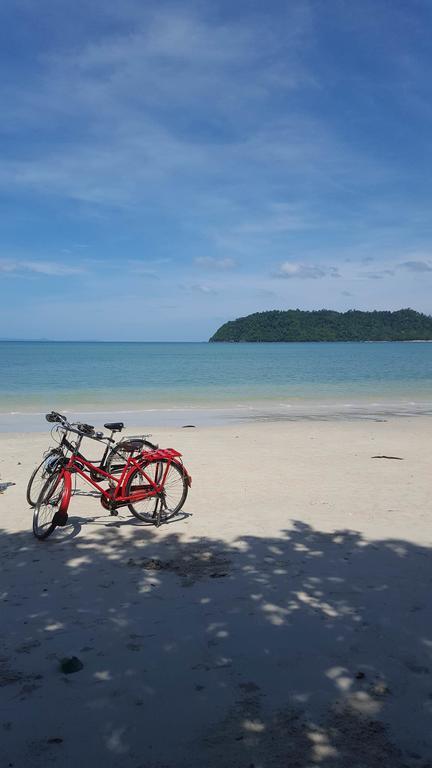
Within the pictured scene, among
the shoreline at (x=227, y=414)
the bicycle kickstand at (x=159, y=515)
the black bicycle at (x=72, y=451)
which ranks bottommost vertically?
the shoreline at (x=227, y=414)

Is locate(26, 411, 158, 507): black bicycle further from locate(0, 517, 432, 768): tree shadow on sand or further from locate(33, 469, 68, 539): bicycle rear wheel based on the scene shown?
locate(0, 517, 432, 768): tree shadow on sand

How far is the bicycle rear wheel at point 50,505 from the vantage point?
614 cm

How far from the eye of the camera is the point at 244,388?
33344 millimetres

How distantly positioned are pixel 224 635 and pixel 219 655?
0.93 ft

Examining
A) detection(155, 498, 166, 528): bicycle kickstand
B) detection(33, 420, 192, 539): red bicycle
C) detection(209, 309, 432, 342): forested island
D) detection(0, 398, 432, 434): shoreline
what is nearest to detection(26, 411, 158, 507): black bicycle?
detection(33, 420, 192, 539): red bicycle

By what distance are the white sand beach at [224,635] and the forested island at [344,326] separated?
17261 cm

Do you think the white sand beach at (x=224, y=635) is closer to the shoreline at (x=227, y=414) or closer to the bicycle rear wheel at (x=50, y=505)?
the bicycle rear wheel at (x=50, y=505)

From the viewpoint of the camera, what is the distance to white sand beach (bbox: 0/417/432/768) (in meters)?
2.97

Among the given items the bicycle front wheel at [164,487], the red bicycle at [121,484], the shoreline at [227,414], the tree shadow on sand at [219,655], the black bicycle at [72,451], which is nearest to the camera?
the tree shadow on sand at [219,655]

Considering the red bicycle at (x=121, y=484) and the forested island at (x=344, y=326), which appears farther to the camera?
the forested island at (x=344, y=326)

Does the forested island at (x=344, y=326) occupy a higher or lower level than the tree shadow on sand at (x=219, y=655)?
higher

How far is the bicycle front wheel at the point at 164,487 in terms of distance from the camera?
6.68 meters

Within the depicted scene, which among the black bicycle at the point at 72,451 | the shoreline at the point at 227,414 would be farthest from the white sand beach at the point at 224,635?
the shoreline at the point at 227,414

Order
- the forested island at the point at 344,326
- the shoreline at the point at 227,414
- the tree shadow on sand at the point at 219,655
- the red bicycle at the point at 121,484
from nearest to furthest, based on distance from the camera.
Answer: the tree shadow on sand at the point at 219,655
the red bicycle at the point at 121,484
the shoreline at the point at 227,414
the forested island at the point at 344,326
